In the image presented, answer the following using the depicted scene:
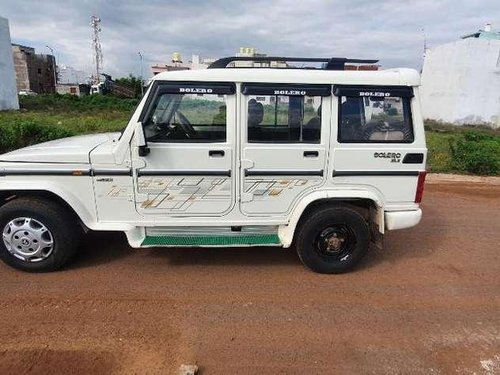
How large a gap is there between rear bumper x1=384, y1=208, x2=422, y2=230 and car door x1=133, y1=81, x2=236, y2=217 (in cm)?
170

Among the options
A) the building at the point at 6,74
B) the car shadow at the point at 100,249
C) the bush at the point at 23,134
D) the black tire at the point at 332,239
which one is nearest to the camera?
the black tire at the point at 332,239

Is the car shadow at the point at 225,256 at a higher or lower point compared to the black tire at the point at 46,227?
lower

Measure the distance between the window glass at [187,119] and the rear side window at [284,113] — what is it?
292 millimetres

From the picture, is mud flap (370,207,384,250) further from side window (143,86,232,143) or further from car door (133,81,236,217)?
side window (143,86,232,143)

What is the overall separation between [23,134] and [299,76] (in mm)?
8402

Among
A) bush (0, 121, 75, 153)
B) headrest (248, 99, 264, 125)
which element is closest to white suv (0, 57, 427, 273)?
headrest (248, 99, 264, 125)

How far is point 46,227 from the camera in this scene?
3.79 meters

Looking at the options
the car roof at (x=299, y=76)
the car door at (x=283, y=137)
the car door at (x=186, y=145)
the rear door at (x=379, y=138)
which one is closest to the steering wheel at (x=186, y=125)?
the car door at (x=186, y=145)

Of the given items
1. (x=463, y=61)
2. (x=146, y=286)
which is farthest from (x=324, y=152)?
(x=463, y=61)

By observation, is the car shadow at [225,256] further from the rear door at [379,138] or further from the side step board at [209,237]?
the rear door at [379,138]

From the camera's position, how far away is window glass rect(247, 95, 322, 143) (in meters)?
3.71

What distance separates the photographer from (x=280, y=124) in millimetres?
3766

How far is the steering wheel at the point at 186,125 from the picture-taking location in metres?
3.72

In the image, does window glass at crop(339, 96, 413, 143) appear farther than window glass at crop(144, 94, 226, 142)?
Yes
